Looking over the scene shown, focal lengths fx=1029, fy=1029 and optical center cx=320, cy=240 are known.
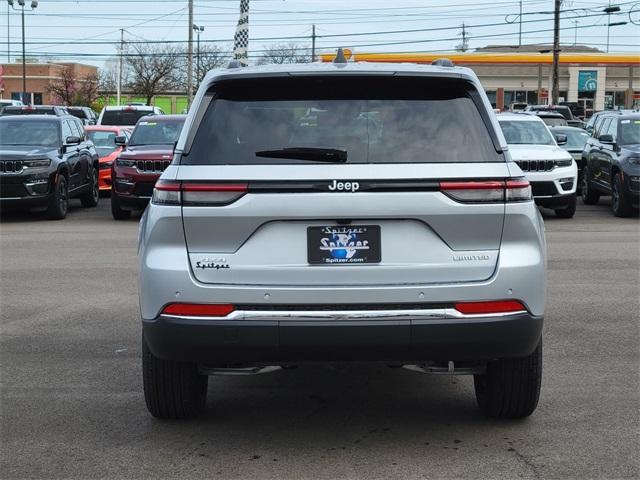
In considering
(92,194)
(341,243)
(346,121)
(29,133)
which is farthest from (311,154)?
(92,194)

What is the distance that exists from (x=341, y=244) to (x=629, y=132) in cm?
1513

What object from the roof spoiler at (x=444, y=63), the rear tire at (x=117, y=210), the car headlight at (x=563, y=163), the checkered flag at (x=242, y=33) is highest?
the checkered flag at (x=242, y=33)

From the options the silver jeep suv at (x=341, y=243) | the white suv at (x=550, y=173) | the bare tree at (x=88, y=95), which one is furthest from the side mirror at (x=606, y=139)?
the bare tree at (x=88, y=95)

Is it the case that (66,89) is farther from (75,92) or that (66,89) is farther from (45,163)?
(45,163)

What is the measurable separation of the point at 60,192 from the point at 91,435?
43.0ft

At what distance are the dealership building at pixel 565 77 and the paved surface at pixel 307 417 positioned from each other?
60321mm

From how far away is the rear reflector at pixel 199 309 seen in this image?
4828 mm

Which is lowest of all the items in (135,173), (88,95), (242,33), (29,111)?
(135,173)

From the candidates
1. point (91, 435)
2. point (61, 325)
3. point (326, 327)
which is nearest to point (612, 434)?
point (326, 327)

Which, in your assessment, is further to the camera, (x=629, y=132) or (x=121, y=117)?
(x=121, y=117)

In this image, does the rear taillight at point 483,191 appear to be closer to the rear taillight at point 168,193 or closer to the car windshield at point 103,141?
the rear taillight at point 168,193

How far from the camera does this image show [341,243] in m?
4.84

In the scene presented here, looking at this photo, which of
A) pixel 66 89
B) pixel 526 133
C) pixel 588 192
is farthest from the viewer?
pixel 66 89

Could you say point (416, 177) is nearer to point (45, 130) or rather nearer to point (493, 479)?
point (493, 479)
